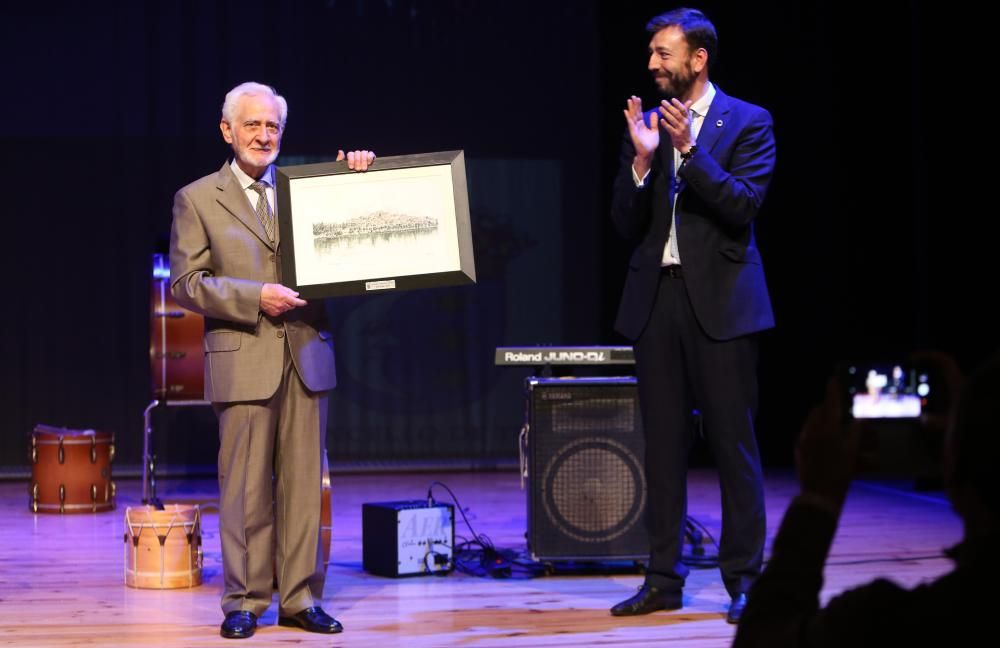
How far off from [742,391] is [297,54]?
4.90 m

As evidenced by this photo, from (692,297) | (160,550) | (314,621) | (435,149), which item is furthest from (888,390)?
(435,149)

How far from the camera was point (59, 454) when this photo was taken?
6117 millimetres

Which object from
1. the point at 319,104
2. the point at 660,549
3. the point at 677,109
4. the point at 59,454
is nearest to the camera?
the point at 677,109

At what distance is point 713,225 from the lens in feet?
11.9

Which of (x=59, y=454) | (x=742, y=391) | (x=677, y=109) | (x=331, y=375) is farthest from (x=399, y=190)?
(x=59, y=454)

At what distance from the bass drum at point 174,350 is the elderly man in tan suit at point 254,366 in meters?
2.60

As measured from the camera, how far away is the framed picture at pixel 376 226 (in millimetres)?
3396

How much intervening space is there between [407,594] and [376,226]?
1279 mm

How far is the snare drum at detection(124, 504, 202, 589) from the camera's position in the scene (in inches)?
164

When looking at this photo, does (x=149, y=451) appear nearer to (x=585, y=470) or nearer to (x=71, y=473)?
(x=71, y=473)

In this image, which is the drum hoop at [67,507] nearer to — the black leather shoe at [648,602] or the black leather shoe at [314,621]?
the black leather shoe at [314,621]

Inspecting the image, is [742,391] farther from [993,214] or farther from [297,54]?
[297,54]

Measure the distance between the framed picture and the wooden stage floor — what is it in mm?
988

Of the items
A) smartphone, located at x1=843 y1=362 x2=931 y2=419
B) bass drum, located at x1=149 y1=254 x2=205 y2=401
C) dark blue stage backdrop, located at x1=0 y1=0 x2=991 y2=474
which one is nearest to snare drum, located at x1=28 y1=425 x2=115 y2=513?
bass drum, located at x1=149 y1=254 x2=205 y2=401
